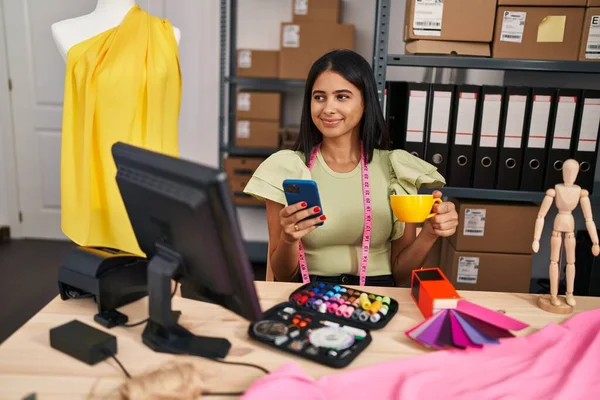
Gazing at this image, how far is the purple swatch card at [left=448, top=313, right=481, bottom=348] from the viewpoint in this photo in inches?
34.0

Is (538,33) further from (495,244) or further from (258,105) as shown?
(258,105)

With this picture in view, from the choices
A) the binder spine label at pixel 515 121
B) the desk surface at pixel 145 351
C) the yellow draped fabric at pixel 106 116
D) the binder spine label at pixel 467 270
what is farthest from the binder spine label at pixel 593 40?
the yellow draped fabric at pixel 106 116

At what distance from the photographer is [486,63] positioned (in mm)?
1877

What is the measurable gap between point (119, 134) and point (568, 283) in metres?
1.45

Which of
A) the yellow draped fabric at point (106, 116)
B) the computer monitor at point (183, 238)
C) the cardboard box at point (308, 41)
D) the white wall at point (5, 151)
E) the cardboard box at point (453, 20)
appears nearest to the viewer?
the computer monitor at point (183, 238)

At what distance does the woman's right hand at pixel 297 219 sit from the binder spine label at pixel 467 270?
3.71ft

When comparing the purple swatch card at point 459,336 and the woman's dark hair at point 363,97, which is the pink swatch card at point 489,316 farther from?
the woman's dark hair at point 363,97

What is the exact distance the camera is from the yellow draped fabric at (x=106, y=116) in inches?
67.3

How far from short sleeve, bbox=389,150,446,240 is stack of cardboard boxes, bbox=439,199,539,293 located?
0.63 metres

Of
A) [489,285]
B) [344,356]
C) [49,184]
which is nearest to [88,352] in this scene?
[344,356]

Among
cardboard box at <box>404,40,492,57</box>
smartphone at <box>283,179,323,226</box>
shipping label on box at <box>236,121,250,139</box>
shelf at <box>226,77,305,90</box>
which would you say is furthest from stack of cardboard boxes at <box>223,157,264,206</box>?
smartphone at <box>283,179,323,226</box>

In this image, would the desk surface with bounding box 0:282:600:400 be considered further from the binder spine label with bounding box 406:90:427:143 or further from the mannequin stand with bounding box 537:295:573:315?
the binder spine label with bounding box 406:90:427:143

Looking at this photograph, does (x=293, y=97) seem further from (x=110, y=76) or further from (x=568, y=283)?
(x=568, y=283)

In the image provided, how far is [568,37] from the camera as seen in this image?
1843 millimetres
